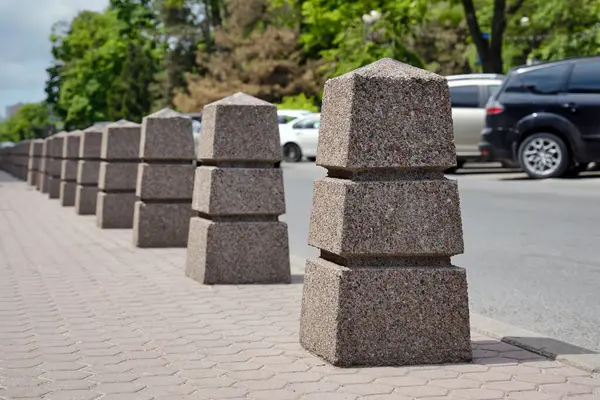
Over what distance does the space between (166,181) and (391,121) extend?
7.36 meters

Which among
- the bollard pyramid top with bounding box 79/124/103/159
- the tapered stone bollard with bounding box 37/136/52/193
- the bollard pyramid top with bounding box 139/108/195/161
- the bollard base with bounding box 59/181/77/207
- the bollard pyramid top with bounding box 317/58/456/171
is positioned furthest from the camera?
the tapered stone bollard with bounding box 37/136/52/193

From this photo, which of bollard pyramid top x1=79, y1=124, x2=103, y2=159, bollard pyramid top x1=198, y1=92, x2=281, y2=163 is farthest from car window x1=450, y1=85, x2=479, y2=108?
bollard pyramid top x1=198, y1=92, x2=281, y2=163

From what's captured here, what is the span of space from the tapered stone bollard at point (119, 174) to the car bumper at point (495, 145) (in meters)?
8.27

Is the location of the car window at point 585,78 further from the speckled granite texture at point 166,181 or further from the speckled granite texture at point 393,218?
the speckled granite texture at point 393,218

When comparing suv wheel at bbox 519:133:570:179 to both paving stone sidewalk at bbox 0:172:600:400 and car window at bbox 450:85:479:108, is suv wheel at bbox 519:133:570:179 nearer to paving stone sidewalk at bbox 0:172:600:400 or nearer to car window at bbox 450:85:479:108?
car window at bbox 450:85:479:108

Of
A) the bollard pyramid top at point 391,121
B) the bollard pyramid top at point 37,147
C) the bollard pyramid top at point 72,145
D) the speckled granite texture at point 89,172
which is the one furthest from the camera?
the bollard pyramid top at point 37,147

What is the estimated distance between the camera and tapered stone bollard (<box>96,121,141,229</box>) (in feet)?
54.0

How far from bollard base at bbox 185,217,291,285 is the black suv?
12.6 metres

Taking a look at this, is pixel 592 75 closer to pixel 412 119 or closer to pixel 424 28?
pixel 412 119

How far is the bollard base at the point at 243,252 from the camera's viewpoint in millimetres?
9797

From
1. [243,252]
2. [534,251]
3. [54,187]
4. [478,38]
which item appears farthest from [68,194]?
[478,38]

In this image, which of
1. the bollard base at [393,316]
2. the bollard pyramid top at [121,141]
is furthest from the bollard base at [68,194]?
the bollard base at [393,316]

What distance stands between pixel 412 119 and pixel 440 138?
6.8 inches

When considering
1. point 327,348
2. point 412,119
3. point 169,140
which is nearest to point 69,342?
point 327,348
